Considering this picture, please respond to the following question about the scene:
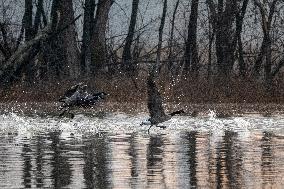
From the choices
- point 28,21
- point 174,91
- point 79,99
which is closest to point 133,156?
point 79,99

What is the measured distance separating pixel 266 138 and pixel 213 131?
2.06 metres

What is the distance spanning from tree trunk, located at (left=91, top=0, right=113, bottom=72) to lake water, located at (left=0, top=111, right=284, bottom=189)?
19.2 metres

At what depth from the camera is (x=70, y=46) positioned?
37500 millimetres

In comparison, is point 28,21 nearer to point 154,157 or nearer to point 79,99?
point 79,99

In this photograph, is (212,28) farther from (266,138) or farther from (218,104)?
(266,138)

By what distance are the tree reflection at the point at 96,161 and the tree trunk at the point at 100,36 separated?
2343cm

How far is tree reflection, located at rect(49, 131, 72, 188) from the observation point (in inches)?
370

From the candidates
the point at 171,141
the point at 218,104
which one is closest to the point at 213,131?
the point at 171,141

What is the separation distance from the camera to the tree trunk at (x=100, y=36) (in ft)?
130

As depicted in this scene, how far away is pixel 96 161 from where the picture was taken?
1159 cm

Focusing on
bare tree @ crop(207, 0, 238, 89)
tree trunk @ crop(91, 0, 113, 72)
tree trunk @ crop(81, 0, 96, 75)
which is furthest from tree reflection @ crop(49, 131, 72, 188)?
bare tree @ crop(207, 0, 238, 89)

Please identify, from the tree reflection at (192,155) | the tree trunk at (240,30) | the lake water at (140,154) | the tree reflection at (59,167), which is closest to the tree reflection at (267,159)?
the lake water at (140,154)

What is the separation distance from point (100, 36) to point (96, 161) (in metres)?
28.8

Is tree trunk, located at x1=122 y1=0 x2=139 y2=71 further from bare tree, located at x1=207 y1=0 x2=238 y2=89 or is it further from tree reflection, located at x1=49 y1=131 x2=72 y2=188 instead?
tree reflection, located at x1=49 y1=131 x2=72 y2=188
